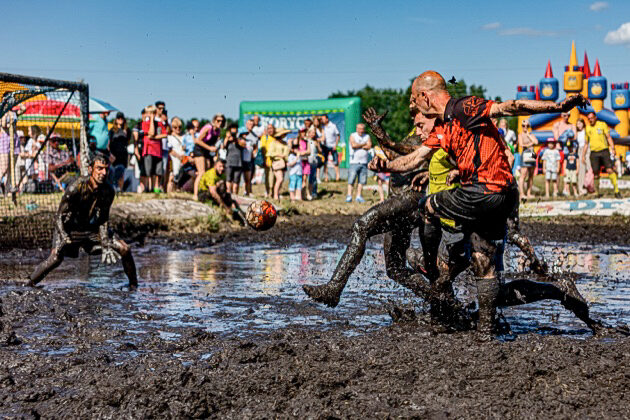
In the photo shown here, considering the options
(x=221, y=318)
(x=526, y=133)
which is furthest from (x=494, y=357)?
(x=526, y=133)

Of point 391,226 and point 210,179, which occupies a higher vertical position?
point 210,179

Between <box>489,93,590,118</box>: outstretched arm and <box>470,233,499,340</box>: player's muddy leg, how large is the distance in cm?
89

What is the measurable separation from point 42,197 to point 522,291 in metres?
12.3

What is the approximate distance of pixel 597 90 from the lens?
4131cm

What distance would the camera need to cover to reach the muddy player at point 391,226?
670cm

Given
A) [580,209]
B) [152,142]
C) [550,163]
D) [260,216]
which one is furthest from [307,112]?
[260,216]

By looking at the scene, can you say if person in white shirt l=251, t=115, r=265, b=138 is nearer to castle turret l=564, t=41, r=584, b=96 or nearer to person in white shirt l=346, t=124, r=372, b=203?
person in white shirt l=346, t=124, r=372, b=203

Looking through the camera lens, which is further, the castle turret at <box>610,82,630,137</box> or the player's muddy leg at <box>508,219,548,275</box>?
the castle turret at <box>610,82,630,137</box>

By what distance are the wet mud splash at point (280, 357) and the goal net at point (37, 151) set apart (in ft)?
16.6

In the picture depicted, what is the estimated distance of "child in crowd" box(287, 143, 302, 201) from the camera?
2088cm

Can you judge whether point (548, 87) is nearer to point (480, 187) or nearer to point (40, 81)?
point (40, 81)

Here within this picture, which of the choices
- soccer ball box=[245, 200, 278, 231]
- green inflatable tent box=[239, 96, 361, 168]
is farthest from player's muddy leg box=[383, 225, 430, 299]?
green inflatable tent box=[239, 96, 361, 168]

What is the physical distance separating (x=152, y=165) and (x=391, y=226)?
43.9 ft

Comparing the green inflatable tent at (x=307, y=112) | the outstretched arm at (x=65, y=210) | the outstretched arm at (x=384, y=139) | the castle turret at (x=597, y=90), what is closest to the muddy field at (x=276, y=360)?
the outstretched arm at (x=65, y=210)
